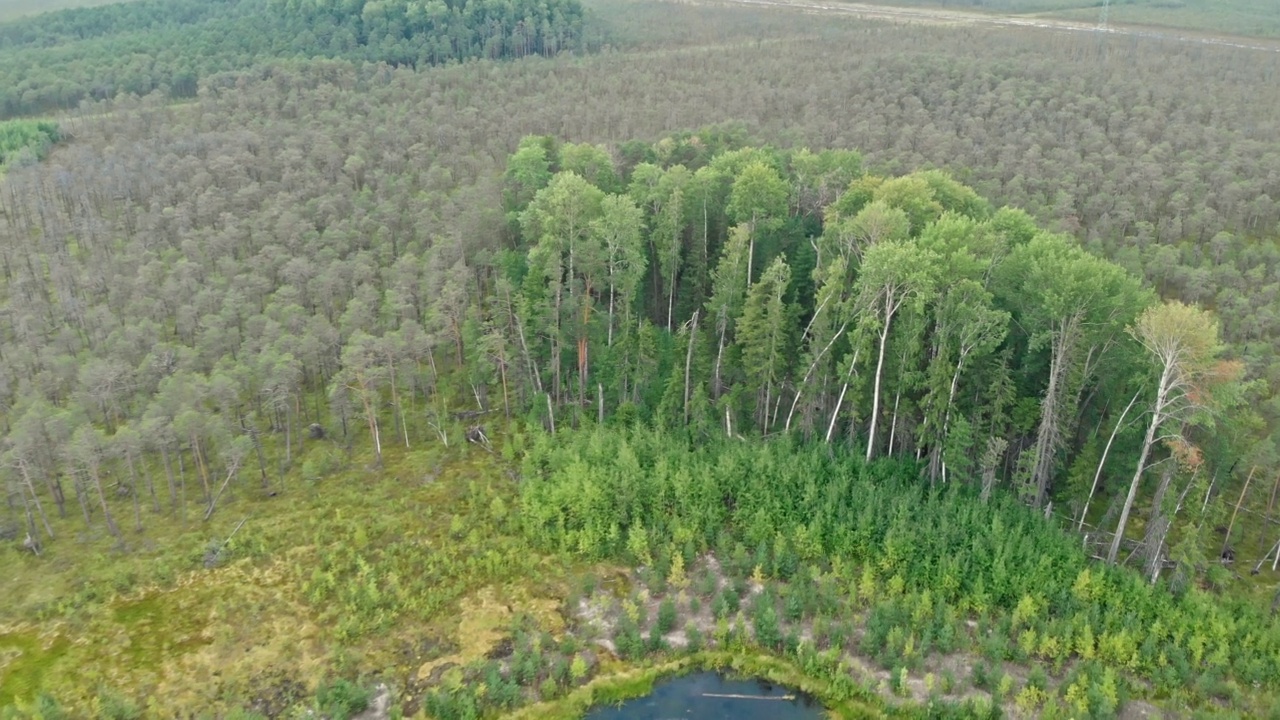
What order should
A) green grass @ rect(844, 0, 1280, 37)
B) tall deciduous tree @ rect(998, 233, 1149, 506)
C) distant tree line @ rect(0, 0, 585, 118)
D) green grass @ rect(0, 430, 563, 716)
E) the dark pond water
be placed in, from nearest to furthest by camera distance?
the dark pond water → green grass @ rect(0, 430, 563, 716) → tall deciduous tree @ rect(998, 233, 1149, 506) → distant tree line @ rect(0, 0, 585, 118) → green grass @ rect(844, 0, 1280, 37)

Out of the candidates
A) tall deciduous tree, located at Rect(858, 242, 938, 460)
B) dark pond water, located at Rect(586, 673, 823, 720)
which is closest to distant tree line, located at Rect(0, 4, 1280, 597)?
tall deciduous tree, located at Rect(858, 242, 938, 460)

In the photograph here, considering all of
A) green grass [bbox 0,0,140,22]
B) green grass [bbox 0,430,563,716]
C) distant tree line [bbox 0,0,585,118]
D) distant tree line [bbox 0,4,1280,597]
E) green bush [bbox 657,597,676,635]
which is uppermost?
green grass [bbox 0,0,140,22]

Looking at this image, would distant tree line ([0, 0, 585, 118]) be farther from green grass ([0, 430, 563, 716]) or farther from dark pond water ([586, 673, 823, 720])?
dark pond water ([586, 673, 823, 720])

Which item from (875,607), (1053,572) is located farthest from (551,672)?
(1053,572)

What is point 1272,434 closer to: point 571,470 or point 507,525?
point 571,470

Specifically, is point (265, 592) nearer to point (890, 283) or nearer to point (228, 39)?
point (890, 283)

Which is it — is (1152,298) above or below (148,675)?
above

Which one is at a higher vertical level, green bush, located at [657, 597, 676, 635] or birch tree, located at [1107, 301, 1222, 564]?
birch tree, located at [1107, 301, 1222, 564]
